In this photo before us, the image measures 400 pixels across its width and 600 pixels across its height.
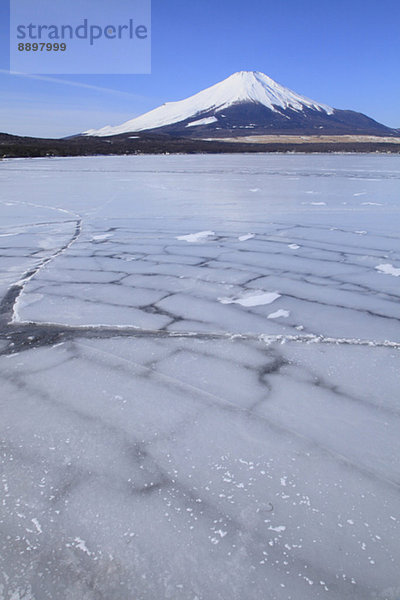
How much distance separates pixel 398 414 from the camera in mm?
1315

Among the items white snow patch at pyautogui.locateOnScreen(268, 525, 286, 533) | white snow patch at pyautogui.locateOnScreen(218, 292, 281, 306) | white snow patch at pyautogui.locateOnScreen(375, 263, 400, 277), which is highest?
white snow patch at pyautogui.locateOnScreen(375, 263, 400, 277)

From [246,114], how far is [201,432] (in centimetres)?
11688

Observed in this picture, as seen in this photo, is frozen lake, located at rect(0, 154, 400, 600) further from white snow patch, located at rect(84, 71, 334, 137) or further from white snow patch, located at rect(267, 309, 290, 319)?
white snow patch, located at rect(84, 71, 334, 137)

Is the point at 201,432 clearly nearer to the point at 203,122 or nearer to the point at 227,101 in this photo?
the point at 203,122

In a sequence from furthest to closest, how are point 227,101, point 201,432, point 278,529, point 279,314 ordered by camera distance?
point 227,101, point 279,314, point 201,432, point 278,529

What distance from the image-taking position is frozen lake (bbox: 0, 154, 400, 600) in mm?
870

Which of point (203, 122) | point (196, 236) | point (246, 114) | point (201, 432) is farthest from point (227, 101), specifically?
point (201, 432)

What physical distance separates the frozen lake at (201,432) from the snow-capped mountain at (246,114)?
3302 inches

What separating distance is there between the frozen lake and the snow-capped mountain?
3302 inches

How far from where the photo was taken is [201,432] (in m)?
1.25

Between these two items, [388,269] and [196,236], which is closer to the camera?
[388,269]

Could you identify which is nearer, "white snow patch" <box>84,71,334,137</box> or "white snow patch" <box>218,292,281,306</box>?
"white snow patch" <box>218,292,281,306</box>

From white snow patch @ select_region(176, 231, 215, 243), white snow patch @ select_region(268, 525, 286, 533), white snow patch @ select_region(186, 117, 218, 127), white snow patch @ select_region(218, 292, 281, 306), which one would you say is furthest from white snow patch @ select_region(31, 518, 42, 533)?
white snow patch @ select_region(186, 117, 218, 127)

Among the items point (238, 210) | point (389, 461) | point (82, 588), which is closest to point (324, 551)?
point (389, 461)
